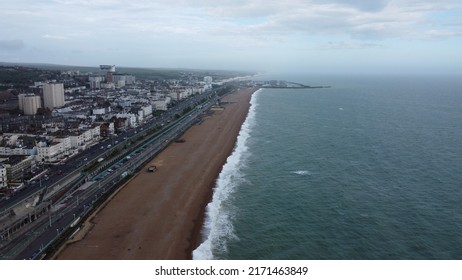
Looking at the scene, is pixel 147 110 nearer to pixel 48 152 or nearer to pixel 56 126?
pixel 56 126

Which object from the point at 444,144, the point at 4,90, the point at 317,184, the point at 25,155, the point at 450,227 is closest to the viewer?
the point at 450,227

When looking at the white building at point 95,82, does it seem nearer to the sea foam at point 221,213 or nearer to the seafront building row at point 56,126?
the seafront building row at point 56,126

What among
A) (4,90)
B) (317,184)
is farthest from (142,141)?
(4,90)

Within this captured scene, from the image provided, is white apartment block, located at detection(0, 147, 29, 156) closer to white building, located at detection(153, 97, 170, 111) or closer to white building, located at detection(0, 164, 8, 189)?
white building, located at detection(0, 164, 8, 189)

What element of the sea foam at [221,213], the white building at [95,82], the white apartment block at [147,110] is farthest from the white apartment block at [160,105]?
the white building at [95,82]

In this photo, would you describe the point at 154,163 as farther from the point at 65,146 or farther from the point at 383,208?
the point at 383,208

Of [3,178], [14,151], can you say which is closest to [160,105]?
[14,151]
